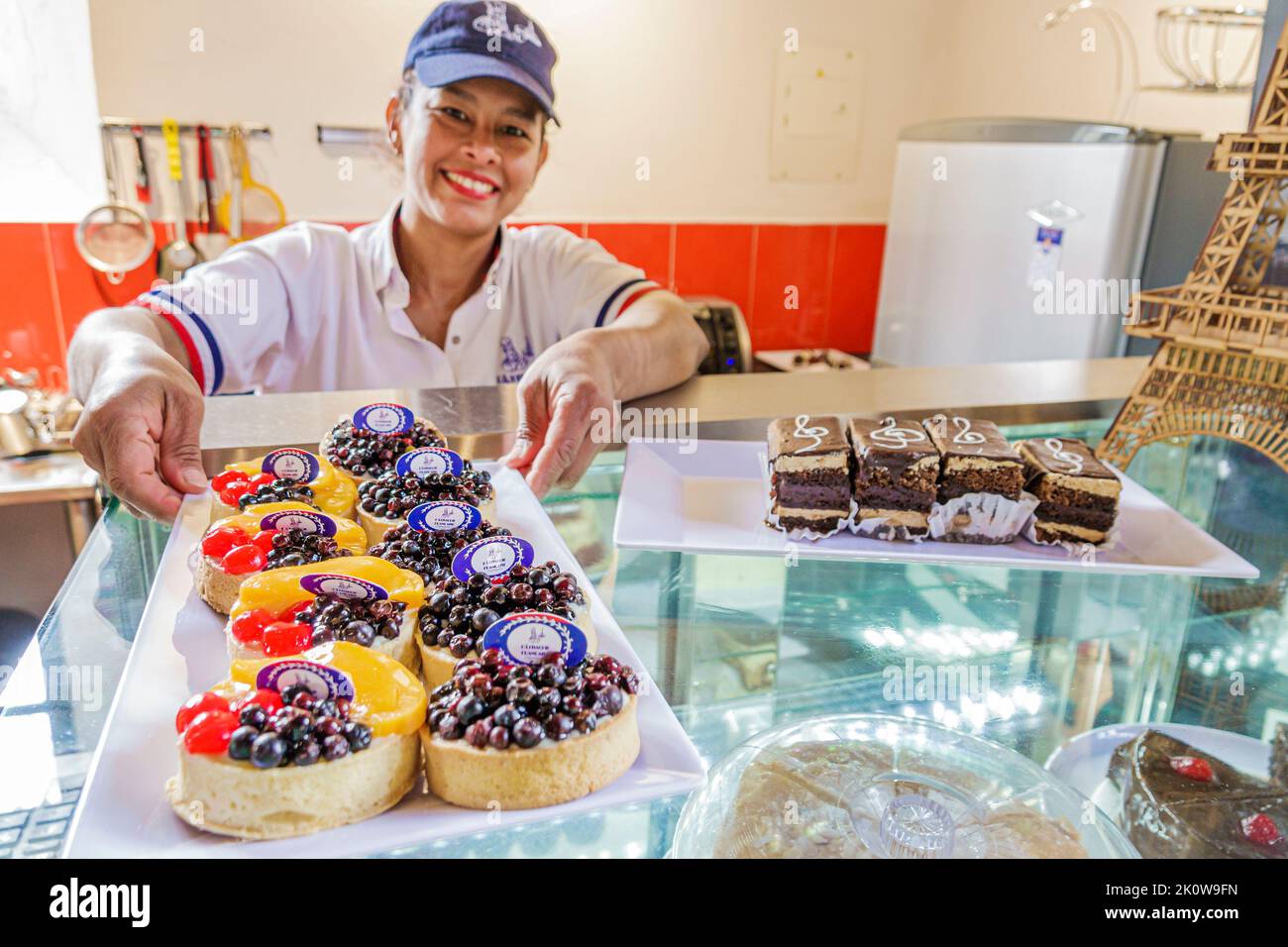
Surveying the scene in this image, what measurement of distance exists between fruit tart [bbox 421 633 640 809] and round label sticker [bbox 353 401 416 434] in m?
0.91

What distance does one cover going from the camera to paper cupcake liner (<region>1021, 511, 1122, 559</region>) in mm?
1863

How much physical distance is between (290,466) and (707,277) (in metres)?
4.35

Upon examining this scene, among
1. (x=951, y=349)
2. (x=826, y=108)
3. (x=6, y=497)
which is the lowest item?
(x=6, y=497)

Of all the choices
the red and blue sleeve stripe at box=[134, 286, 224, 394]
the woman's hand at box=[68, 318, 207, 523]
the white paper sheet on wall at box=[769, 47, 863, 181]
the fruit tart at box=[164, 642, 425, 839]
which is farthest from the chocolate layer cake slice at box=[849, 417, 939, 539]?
the white paper sheet on wall at box=[769, 47, 863, 181]

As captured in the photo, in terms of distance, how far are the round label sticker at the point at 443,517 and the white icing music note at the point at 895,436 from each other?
92cm

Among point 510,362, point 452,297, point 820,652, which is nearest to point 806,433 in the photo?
point 820,652

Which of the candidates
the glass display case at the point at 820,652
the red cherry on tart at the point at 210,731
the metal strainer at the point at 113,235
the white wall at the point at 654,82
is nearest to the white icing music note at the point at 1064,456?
the glass display case at the point at 820,652

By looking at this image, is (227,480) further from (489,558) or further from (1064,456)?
(1064,456)

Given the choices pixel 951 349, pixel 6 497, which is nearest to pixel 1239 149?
pixel 951 349

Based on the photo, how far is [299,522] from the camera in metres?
1.60

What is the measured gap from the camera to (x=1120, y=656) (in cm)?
148

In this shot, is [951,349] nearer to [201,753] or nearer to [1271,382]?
[1271,382]
